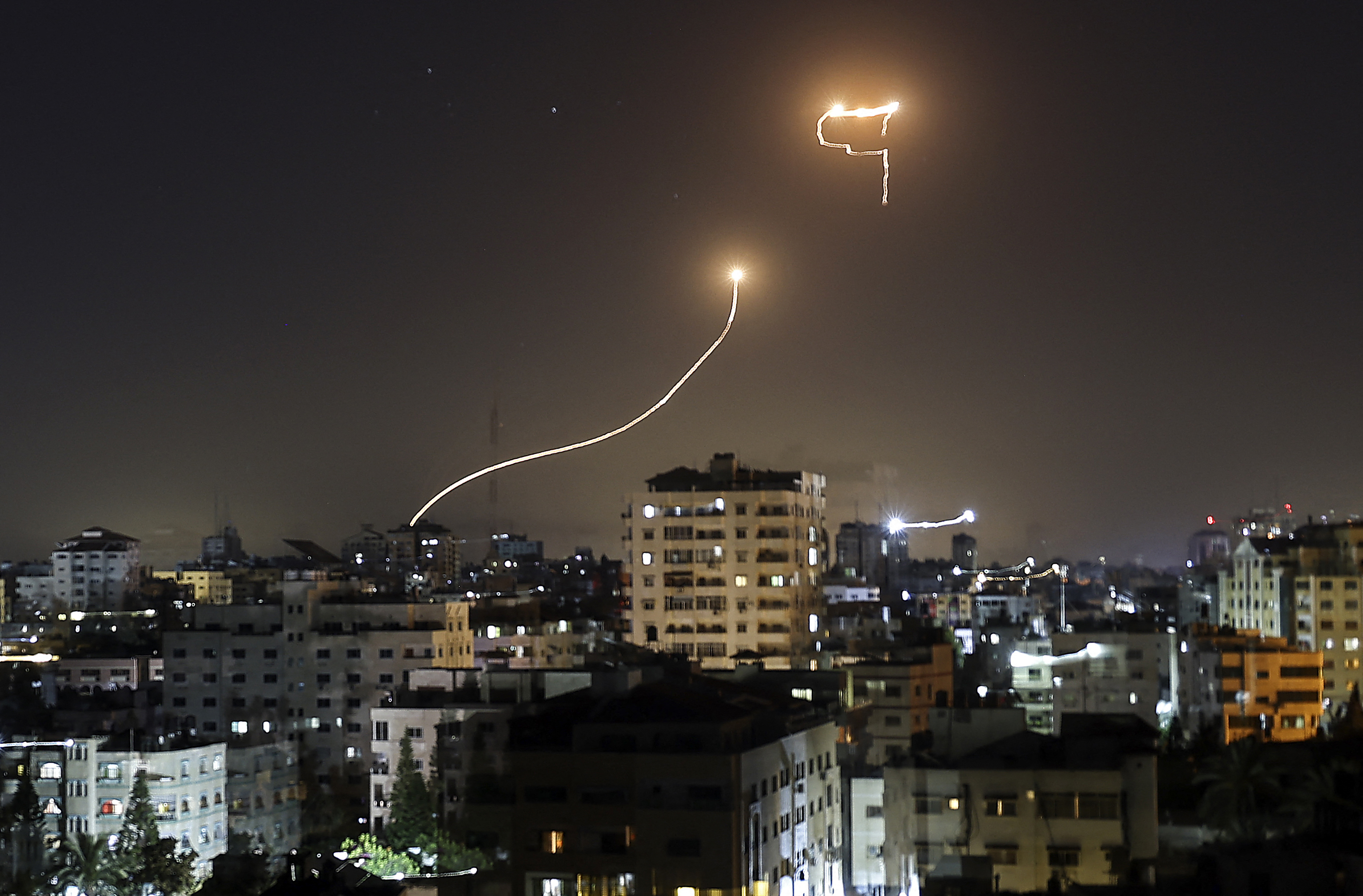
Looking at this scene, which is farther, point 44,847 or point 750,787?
point 44,847

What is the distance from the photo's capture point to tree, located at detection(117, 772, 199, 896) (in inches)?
436

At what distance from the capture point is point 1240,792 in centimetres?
784

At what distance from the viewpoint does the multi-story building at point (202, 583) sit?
28500mm

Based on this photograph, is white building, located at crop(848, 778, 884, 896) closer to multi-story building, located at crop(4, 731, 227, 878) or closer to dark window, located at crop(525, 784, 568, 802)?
dark window, located at crop(525, 784, 568, 802)

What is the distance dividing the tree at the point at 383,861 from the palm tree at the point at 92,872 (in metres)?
2.04

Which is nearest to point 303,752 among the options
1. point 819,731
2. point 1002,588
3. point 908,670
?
point 908,670

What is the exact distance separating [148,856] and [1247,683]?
9680 mm

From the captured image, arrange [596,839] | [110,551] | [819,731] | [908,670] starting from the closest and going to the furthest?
[596,839], [819,731], [908,670], [110,551]

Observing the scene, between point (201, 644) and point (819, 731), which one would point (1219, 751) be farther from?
point (201, 644)

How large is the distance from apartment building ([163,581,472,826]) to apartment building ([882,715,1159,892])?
845 cm

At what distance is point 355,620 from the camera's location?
1641cm

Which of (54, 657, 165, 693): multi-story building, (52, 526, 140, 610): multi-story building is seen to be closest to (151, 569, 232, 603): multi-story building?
(52, 526, 140, 610): multi-story building

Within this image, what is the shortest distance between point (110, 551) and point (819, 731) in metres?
25.1

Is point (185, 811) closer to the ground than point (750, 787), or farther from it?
closer to the ground
